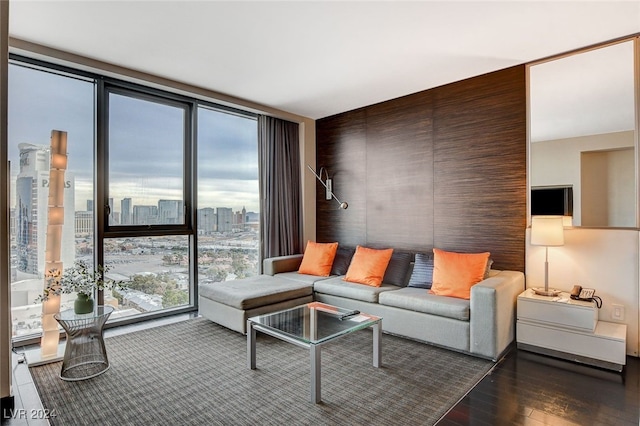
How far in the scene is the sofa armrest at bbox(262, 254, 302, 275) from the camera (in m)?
4.52

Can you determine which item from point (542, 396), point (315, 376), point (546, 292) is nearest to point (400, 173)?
point (546, 292)

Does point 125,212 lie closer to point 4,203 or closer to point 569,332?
point 4,203

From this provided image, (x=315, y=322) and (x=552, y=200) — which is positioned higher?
(x=552, y=200)

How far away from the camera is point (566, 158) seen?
3266 mm

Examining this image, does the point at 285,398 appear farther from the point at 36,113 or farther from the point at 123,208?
the point at 36,113

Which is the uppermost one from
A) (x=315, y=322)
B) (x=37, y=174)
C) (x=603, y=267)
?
(x=37, y=174)

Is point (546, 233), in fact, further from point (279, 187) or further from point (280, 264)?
point (279, 187)

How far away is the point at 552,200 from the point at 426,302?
1503mm

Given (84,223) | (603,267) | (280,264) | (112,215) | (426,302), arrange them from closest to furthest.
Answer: (603,267) → (426,302) → (84,223) → (112,215) → (280,264)

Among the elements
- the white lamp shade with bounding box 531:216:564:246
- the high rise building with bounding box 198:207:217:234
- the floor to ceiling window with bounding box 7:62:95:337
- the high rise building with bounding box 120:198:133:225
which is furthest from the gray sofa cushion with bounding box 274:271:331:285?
the white lamp shade with bounding box 531:216:564:246

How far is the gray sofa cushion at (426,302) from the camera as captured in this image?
3.00 m

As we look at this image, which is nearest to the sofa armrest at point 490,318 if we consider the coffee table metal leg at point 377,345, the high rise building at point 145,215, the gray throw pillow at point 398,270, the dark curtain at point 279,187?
the coffee table metal leg at point 377,345

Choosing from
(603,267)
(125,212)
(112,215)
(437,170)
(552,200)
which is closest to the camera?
(603,267)

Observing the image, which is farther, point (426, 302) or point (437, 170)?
point (437, 170)
